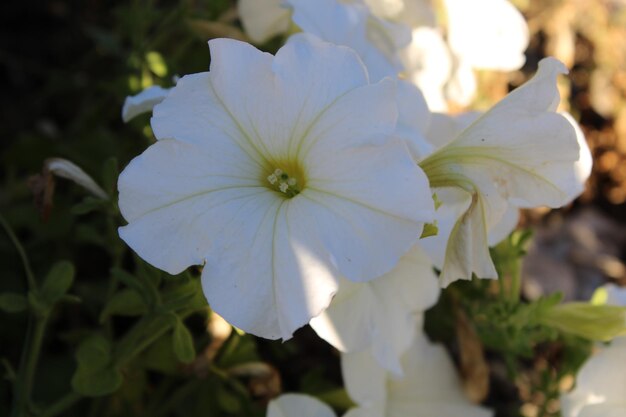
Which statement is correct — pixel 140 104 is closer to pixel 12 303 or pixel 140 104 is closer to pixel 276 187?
pixel 276 187

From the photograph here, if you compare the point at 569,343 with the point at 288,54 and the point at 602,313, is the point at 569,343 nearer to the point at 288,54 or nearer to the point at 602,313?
the point at 602,313

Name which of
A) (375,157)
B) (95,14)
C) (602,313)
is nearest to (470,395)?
(602,313)

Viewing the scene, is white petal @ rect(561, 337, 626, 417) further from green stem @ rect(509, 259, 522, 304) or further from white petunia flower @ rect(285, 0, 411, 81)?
white petunia flower @ rect(285, 0, 411, 81)

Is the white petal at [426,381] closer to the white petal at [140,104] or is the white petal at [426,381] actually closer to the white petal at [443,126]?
the white petal at [443,126]

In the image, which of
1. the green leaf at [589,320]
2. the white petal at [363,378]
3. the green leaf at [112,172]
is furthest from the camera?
the white petal at [363,378]

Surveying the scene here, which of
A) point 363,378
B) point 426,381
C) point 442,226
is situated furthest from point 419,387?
point 442,226

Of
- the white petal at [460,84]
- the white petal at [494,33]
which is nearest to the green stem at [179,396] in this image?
the white petal at [460,84]
